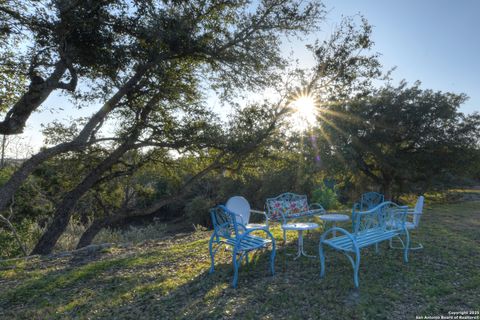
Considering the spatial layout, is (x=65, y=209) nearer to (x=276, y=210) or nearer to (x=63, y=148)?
(x=63, y=148)

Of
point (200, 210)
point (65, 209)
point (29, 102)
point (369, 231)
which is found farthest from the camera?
point (200, 210)

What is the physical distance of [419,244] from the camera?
16.2 feet

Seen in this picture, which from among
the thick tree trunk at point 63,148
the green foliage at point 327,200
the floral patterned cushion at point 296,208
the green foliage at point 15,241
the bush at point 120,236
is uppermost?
the thick tree trunk at point 63,148

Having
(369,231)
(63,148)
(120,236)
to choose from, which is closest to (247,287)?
(369,231)

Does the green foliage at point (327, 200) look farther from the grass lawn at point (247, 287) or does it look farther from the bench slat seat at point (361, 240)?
the bench slat seat at point (361, 240)

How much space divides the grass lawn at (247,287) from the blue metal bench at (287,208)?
0.98 metres

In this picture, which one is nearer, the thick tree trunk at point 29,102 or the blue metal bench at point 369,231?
the blue metal bench at point 369,231

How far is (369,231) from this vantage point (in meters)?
3.76

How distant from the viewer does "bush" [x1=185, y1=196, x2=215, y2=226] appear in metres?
17.7

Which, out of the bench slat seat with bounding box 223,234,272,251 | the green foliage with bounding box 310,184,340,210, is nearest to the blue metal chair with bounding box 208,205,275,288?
the bench slat seat with bounding box 223,234,272,251

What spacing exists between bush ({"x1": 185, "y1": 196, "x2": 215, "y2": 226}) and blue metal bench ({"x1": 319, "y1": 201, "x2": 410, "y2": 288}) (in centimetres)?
1422

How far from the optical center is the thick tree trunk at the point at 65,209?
6676 mm

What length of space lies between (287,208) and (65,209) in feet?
18.0

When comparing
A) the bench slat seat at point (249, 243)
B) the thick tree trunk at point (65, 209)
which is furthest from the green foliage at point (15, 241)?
the bench slat seat at point (249, 243)
